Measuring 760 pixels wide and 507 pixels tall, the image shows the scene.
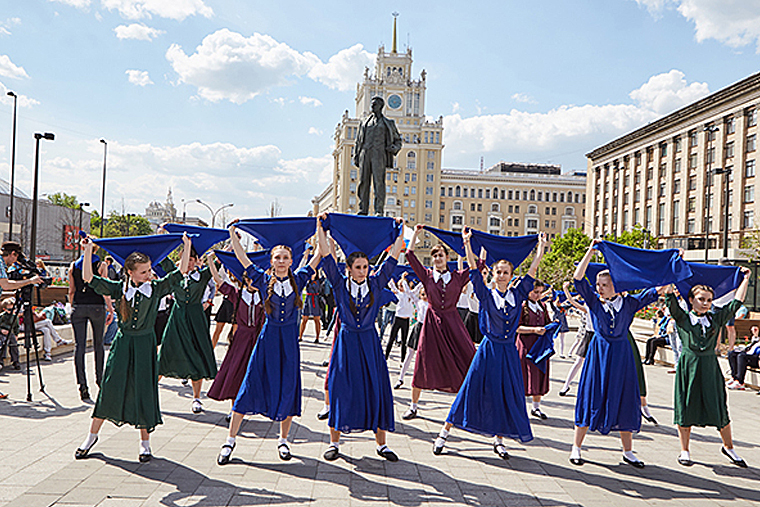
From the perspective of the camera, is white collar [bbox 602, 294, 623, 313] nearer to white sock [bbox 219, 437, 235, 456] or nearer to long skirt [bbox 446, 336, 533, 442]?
long skirt [bbox 446, 336, 533, 442]

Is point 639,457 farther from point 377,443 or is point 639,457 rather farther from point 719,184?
point 719,184

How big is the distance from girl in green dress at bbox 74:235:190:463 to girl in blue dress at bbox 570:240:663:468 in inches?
172

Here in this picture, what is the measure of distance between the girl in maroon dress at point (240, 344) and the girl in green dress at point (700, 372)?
15.9 ft

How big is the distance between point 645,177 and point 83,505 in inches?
2698

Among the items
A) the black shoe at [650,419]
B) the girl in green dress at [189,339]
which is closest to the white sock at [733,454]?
the black shoe at [650,419]

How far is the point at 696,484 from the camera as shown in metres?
5.86

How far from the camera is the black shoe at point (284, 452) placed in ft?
19.8

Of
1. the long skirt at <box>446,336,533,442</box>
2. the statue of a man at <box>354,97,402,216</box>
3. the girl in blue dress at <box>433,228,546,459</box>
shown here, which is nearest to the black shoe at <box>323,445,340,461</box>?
the girl in blue dress at <box>433,228,546,459</box>

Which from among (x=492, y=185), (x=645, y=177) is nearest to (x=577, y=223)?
(x=492, y=185)

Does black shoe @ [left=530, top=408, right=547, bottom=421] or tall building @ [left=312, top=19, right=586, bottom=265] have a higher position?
tall building @ [left=312, top=19, right=586, bottom=265]

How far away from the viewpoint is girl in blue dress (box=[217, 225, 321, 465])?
6.05 metres

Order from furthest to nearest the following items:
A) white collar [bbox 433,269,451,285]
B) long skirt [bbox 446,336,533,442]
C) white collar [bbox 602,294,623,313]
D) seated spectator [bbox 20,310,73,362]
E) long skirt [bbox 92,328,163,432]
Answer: seated spectator [bbox 20,310,73,362]
white collar [bbox 433,269,451,285]
white collar [bbox 602,294,623,313]
long skirt [bbox 446,336,533,442]
long skirt [bbox 92,328,163,432]

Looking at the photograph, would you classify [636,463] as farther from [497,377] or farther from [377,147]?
[377,147]

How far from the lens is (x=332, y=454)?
239 inches
